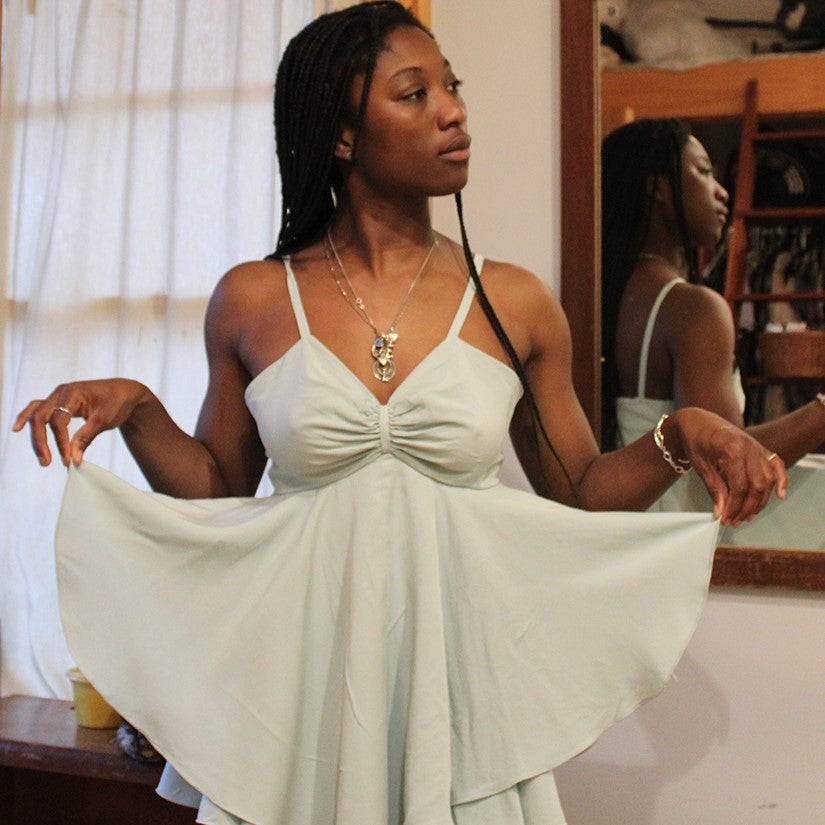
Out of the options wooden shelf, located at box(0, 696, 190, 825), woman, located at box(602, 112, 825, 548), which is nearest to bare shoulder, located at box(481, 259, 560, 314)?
woman, located at box(602, 112, 825, 548)

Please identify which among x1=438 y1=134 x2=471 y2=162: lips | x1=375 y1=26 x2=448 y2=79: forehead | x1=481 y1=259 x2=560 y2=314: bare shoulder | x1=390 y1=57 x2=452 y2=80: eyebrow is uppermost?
x1=375 y1=26 x2=448 y2=79: forehead

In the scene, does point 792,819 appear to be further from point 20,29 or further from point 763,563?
point 20,29

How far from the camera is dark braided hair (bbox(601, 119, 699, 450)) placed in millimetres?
1889

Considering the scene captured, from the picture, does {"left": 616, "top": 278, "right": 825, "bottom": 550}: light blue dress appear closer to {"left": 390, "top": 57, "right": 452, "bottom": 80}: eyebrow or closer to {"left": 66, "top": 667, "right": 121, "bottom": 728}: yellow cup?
{"left": 390, "top": 57, "right": 452, "bottom": 80}: eyebrow

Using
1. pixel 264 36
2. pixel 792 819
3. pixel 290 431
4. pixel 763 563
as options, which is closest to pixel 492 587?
pixel 290 431

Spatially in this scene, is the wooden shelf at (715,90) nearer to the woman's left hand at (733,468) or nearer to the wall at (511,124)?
the wall at (511,124)

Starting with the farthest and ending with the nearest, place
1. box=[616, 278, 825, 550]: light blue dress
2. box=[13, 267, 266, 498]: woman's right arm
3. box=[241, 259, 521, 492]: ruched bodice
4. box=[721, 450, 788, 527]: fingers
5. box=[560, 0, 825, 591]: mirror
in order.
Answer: box=[560, 0, 825, 591]: mirror, box=[616, 278, 825, 550]: light blue dress, box=[13, 267, 266, 498]: woman's right arm, box=[241, 259, 521, 492]: ruched bodice, box=[721, 450, 788, 527]: fingers

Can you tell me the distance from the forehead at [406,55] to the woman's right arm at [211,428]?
34 centimetres

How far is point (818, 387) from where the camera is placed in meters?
1.80

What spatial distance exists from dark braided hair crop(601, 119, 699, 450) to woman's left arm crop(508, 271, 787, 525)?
1.03ft

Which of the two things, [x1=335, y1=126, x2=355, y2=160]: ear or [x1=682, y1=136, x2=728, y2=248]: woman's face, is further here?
[x1=682, y1=136, x2=728, y2=248]: woman's face

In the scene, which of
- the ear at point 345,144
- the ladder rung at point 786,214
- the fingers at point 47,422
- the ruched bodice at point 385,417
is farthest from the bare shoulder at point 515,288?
the fingers at point 47,422

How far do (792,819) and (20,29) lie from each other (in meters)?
2.04

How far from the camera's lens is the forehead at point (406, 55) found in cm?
→ 150
